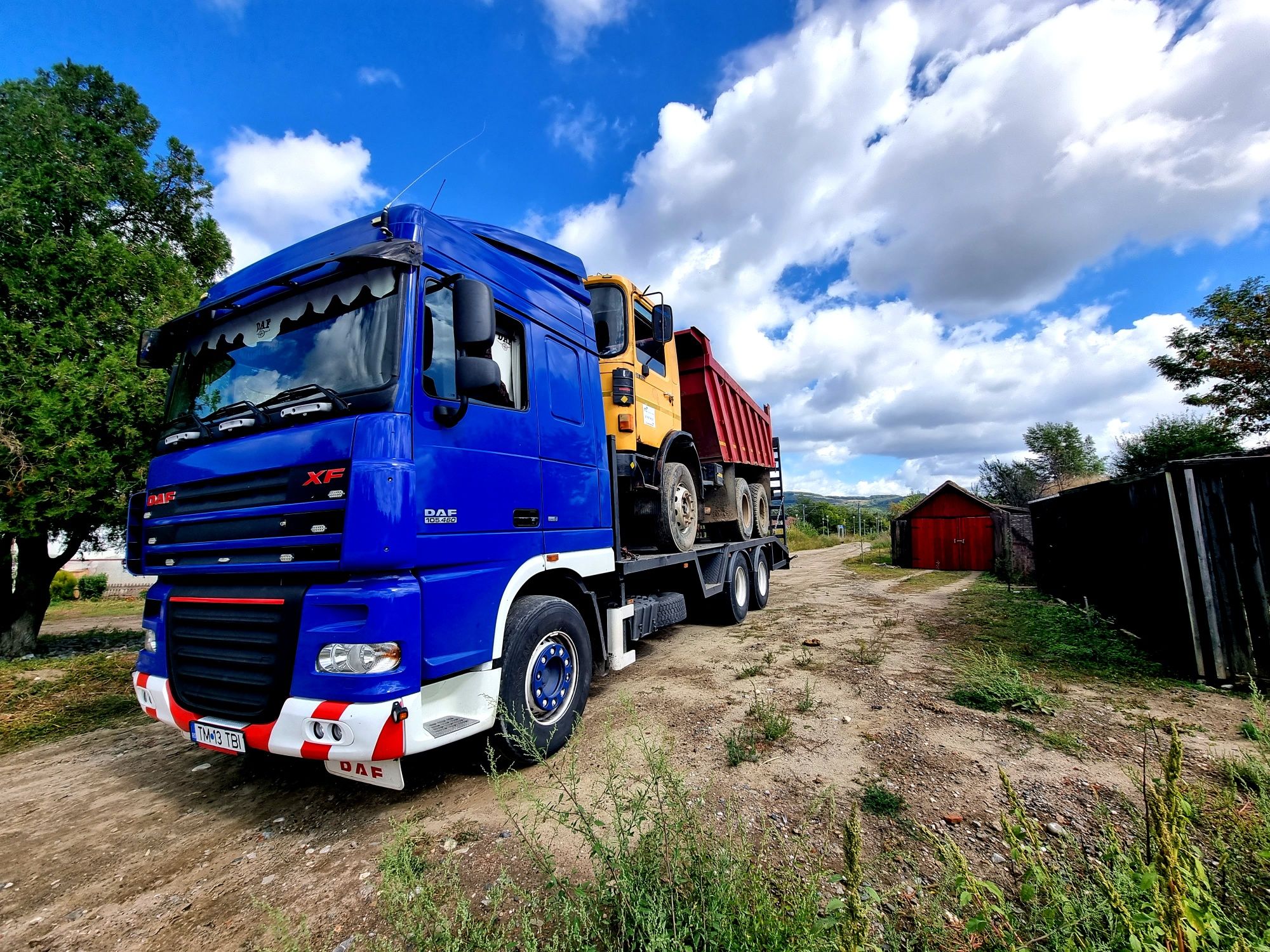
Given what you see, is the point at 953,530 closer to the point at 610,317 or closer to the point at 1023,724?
the point at 1023,724

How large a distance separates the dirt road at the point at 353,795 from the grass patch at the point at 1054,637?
0.84 meters

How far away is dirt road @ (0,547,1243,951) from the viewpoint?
2266mm

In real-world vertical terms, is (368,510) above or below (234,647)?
above

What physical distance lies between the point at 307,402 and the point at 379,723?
1684 millimetres

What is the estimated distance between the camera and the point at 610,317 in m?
5.29

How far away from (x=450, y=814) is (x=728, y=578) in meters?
5.20

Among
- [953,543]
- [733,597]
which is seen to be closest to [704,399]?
[733,597]

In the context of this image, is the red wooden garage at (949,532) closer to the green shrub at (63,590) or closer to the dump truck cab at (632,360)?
the dump truck cab at (632,360)

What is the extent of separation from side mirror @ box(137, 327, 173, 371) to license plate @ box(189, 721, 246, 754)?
8.37ft

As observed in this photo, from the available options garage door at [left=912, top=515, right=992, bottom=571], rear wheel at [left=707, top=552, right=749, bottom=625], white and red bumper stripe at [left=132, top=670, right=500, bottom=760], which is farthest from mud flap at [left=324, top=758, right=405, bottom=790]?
garage door at [left=912, top=515, right=992, bottom=571]

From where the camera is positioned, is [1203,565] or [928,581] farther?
[928,581]

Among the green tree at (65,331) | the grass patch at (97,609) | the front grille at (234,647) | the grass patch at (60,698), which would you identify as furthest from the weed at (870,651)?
the grass patch at (97,609)

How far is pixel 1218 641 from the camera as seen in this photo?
4.59m

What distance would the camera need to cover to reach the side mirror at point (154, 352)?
376cm
